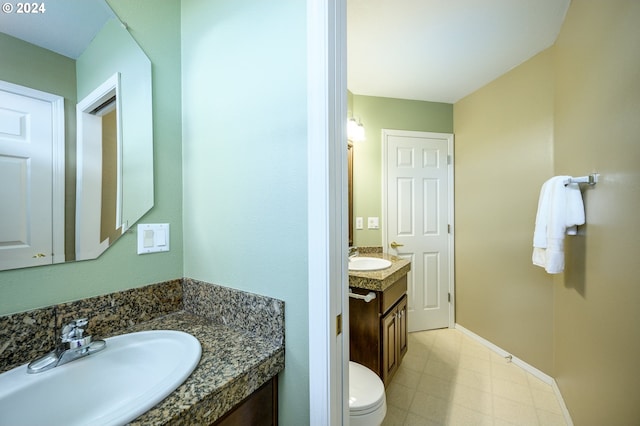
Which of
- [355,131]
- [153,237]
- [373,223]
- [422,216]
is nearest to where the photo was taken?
[153,237]

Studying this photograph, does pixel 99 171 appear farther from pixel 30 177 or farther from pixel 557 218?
pixel 557 218

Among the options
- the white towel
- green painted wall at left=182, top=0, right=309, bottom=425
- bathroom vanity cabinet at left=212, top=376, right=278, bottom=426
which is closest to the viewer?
bathroom vanity cabinet at left=212, top=376, right=278, bottom=426

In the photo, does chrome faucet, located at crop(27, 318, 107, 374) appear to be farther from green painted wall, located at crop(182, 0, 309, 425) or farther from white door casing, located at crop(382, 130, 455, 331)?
white door casing, located at crop(382, 130, 455, 331)

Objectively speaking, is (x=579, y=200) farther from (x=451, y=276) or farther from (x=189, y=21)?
(x=189, y=21)

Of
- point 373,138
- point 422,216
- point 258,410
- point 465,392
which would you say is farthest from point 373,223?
point 258,410

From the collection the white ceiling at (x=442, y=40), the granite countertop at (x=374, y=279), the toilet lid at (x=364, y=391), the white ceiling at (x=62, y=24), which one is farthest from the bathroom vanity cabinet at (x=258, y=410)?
the white ceiling at (x=442, y=40)

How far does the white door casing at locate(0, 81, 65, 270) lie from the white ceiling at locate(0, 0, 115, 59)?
0.16m

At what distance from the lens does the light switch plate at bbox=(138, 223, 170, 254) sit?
2.98ft

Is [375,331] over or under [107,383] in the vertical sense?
under

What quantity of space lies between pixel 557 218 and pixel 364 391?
147 centimetres

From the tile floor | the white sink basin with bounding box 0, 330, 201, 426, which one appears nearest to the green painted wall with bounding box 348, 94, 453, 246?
the tile floor

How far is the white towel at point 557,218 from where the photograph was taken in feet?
4.67

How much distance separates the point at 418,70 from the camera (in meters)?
2.14

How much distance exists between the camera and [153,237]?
931 millimetres
